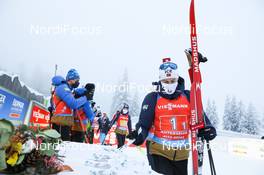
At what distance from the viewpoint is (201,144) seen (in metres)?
4.13

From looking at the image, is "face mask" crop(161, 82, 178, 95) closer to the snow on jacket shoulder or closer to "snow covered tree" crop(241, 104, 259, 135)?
the snow on jacket shoulder

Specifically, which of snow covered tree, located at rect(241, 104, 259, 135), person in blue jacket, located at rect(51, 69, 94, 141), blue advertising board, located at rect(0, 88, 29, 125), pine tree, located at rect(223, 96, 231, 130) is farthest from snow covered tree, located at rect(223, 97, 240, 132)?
person in blue jacket, located at rect(51, 69, 94, 141)

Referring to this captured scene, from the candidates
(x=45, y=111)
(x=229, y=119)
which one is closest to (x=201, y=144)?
(x=45, y=111)

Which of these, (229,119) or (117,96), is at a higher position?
(117,96)

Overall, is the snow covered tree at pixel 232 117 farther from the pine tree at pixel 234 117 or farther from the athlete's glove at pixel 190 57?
the athlete's glove at pixel 190 57

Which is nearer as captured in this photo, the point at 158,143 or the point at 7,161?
the point at 7,161

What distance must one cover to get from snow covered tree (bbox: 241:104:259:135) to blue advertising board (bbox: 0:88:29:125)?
140 ft

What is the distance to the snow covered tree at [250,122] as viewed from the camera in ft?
151

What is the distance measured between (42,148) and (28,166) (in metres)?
0.23

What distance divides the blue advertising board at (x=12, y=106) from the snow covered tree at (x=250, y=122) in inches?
1682

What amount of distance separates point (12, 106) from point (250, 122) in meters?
44.3

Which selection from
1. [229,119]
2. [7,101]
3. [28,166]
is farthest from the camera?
[229,119]

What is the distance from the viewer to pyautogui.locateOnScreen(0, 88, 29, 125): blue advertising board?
7.43m

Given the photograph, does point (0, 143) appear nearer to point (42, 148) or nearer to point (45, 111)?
point (42, 148)
